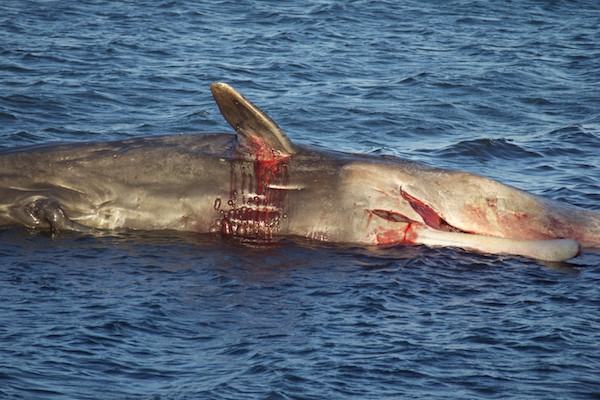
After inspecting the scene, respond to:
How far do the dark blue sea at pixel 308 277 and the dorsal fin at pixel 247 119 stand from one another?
1146 millimetres

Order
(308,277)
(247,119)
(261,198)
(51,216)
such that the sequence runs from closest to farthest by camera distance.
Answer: (308,277)
(247,119)
(51,216)
(261,198)

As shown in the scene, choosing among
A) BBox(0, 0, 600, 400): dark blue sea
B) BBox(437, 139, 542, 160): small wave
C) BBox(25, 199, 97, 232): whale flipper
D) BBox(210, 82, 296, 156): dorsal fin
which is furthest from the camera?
BBox(437, 139, 542, 160): small wave

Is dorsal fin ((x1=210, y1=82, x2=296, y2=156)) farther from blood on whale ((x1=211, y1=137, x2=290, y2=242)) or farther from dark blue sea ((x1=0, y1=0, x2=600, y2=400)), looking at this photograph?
dark blue sea ((x1=0, y1=0, x2=600, y2=400))

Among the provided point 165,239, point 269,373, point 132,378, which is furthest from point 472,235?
point 132,378

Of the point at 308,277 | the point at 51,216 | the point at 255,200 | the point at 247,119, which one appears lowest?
the point at 308,277

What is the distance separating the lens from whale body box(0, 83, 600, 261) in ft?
41.2

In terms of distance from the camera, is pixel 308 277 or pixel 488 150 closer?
pixel 308 277

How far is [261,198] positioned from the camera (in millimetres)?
12586

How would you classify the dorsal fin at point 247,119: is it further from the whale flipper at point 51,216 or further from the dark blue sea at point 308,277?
the whale flipper at point 51,216

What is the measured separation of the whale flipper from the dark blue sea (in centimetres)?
18

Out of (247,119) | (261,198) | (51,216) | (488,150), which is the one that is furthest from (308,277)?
(488,150)

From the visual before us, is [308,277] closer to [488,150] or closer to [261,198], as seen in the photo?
[261,198]

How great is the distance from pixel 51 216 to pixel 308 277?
3.09m

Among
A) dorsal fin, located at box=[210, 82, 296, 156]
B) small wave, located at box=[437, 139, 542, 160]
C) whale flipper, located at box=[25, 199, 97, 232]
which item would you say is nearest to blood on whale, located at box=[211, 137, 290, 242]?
dorsal fin, located at box=[210, 82, 296, 156]
